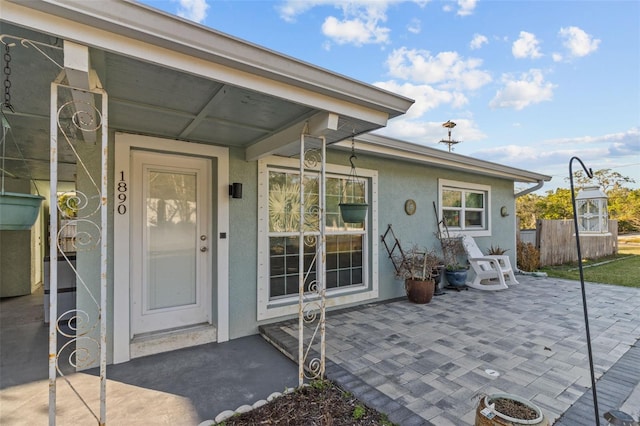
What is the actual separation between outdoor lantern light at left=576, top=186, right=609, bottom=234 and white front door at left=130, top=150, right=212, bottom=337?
563 centimetres

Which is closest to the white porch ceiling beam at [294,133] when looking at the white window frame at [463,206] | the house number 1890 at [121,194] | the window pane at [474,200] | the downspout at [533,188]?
the house number 1890 at [121,194]

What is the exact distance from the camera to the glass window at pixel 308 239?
13.1ft

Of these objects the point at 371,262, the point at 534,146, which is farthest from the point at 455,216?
the point at 534,146

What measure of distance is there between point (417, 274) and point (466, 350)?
187 cm

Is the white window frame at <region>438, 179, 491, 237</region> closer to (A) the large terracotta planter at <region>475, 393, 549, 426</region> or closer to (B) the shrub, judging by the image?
(B) the shrub

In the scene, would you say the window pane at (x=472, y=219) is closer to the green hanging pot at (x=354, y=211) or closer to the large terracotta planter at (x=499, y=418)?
the green hanging pot at (x=354, y=211)

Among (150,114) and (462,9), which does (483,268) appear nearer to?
(462,9)

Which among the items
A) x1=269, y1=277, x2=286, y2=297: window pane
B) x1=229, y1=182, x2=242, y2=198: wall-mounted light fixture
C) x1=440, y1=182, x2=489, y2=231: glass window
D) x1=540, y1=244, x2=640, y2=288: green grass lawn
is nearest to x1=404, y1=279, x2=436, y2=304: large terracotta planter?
x1=440, y1=182, x2=489, y2=231: glass window

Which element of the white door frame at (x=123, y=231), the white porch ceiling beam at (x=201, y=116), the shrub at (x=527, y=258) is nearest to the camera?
the white porch ceiling beam at (x=201, y=116)

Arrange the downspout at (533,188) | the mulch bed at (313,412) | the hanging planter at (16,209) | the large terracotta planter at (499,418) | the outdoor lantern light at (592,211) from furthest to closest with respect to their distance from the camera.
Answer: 1. the downspout at (533,188)
2. the outdoor lantern light at (592,211)
3. the mulch bed at (313,412)
4. the hanging planter at (16,209)
5. the large terracotta planter at (499,418)

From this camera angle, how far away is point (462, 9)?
5.70 meters

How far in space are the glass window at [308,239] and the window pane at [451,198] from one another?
2252 millimetres

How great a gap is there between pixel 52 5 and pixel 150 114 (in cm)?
132

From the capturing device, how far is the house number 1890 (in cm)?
296
